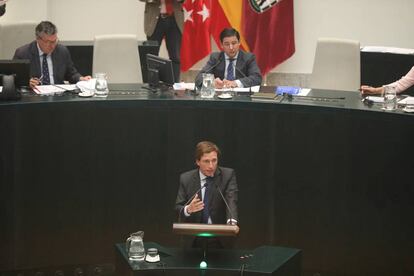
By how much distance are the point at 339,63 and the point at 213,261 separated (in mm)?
3479

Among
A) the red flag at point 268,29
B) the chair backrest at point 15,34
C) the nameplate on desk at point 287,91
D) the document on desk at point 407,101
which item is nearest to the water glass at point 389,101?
the document on desk at point 407,101

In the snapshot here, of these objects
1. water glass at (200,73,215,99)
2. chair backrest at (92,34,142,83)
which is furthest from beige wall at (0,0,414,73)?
water glass at (200,73,215,99)

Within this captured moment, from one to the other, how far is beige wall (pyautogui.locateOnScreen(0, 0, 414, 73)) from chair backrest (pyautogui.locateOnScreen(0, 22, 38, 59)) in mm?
2022

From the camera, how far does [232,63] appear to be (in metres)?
8.43

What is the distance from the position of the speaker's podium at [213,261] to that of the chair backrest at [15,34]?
12.5 ft

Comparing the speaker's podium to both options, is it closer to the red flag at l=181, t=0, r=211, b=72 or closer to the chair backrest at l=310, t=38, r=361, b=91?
the chair backrest at l=310, t=38, r=361, b=91

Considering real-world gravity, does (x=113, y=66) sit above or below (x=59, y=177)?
above

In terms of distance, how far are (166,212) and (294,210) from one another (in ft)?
3.29

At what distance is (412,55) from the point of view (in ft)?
31.1

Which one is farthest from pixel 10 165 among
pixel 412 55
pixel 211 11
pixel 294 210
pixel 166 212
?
pixel 211 11

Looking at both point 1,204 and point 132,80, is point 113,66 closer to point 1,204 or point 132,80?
point 132,80

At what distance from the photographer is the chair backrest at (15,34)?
9250mm

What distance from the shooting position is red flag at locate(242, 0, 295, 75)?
1153 centimetres

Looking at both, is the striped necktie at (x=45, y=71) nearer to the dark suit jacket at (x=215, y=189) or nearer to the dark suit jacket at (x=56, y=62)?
the dark suit jacket at (x=56, y=62)
